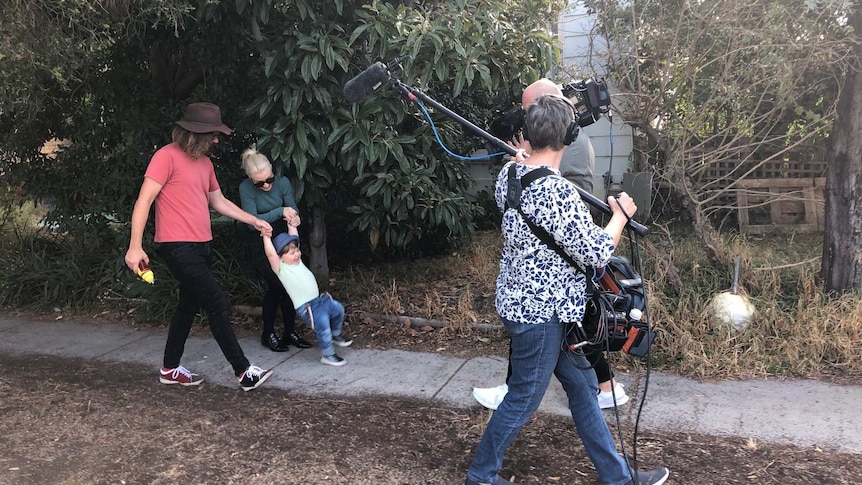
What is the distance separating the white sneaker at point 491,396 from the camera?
378 centimetres

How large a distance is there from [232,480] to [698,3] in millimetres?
4263

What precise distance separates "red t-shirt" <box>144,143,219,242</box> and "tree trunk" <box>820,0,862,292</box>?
15.0 ft

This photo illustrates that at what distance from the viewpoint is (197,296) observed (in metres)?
3.97

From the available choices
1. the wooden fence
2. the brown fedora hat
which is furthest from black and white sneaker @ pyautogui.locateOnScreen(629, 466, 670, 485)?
the wooden fence

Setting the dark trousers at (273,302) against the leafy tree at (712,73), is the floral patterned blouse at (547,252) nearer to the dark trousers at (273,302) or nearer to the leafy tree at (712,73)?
the dark trousers at (273,302)

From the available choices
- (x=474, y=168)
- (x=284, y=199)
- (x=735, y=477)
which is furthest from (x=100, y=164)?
(x=735, y=477)

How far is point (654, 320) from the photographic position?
14.8 ft

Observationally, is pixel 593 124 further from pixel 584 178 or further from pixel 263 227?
pixel 263 227

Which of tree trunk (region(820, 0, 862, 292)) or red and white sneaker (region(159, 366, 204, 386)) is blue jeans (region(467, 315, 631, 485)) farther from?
tree trunk (region(820, 0, 862, 292))

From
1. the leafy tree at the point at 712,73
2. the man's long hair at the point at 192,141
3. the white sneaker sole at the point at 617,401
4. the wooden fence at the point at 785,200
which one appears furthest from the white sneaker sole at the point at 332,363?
the wooden fence at the point at 785,200

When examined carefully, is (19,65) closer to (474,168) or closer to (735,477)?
(735,477)

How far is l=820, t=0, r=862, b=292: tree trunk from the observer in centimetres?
461

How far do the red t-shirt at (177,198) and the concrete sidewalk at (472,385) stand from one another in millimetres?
1135

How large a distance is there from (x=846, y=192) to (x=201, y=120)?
180 inches
